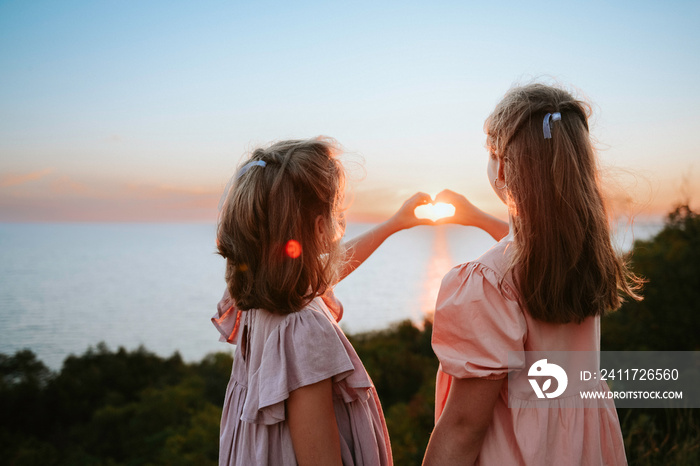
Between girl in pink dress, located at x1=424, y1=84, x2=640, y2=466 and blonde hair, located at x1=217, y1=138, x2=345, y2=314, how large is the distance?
0.46m

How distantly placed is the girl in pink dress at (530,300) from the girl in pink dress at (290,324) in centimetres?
32

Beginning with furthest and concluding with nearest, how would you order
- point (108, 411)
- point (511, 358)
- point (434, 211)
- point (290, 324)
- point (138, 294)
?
1. point (138, 294)
2. point (108, 411)
3. point (434, 211)
4. point (290, 324)
5. point (511, 358)

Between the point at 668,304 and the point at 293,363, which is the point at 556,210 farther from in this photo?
the point at 668,304

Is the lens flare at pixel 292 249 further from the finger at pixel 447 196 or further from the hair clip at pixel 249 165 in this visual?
the finger at pixel 447 196

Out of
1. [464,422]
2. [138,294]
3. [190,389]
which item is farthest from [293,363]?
[138,294]

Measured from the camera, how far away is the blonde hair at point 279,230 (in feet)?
4.72

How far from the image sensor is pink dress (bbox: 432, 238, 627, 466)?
134 cm

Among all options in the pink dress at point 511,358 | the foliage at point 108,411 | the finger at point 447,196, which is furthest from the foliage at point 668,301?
the foliage at point 108,411

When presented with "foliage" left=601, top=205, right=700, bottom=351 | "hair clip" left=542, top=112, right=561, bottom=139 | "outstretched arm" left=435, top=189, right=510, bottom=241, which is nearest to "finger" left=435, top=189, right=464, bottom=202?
"outstretched arm" left=435, top=189, right=510, bottom=241

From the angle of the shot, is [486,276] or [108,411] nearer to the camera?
[486,276]

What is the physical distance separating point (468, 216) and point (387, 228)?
390mm

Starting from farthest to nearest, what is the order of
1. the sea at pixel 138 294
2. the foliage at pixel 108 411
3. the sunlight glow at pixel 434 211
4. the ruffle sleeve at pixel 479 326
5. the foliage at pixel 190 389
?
the sea at pixel 138 294, the foliage at pixel 108 411, the foliage at pixel 190 389, the sunlight glow at pixel 434 211, the ruffle sleeve at pixel 479 326

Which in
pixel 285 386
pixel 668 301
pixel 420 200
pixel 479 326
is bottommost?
pixel 285 386

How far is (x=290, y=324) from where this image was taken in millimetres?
1445
